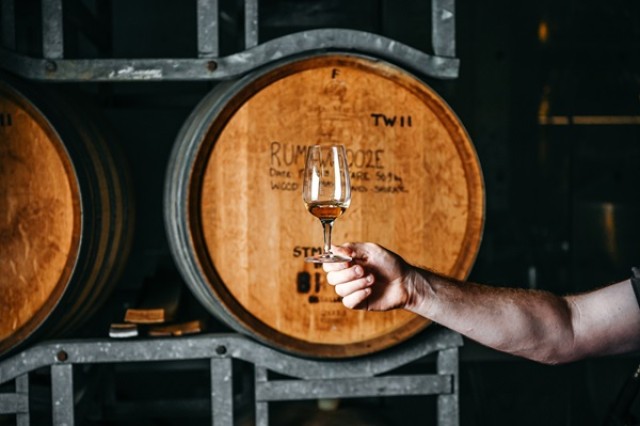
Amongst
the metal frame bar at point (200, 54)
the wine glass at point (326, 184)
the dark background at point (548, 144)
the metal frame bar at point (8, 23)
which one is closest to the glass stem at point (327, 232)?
the wine glass at point (326, 184)

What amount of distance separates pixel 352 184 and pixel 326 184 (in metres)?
0.49

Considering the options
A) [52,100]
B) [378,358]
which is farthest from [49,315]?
[378,358]

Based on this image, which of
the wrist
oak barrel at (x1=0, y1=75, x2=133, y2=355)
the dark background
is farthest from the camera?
the dark background

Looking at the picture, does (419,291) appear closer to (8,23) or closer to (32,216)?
(32,216)

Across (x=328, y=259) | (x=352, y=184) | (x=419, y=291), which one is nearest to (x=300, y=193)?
(x=352, y=184)

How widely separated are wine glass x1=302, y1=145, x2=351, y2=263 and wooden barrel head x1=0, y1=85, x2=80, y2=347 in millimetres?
798

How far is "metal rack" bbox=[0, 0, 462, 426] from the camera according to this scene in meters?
2.38

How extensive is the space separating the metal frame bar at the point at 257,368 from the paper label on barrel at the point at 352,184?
0.38 ft

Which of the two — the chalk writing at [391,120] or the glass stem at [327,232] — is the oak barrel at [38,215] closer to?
the glass stem at [327,232]

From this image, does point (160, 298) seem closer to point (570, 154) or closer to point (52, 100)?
point (52, 100)

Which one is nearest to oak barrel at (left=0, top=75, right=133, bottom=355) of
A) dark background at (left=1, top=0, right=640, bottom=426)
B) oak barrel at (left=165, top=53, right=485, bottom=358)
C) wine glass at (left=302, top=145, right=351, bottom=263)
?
oak barrel at (left=165, top=53, right=485, bottom=358)

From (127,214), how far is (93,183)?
437mm

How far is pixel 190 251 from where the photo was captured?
230 cm

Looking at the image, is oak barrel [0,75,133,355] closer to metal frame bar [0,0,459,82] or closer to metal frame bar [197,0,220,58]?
metal frame bar [0,0,459,82]
